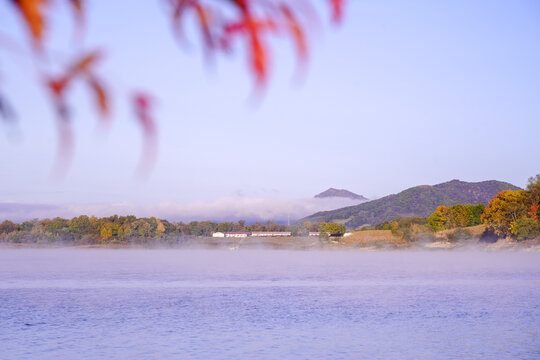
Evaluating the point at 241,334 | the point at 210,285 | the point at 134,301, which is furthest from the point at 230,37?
the point at 210,285

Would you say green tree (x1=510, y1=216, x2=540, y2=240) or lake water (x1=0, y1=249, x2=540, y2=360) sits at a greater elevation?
green tree (x1=510, y1=216, x2=540, y2=240)

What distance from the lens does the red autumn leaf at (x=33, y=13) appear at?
1.51m

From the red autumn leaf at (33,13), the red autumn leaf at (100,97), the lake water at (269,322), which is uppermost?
the red autumn leaf at (33,13)

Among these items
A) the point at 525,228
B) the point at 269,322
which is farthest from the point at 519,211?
the point at 269,322

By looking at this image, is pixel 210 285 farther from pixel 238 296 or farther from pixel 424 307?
pixel 424 307

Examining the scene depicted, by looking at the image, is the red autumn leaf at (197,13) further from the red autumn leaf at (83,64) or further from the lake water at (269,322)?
the lake water at (269,322)

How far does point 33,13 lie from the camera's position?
1512 mm

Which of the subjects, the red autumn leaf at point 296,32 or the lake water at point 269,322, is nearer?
the red autumn leaf at point 296,32

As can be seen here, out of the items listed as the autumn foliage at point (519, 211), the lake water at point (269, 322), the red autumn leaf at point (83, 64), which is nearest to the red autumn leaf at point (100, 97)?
the red autumn leaf at point (83, 64)

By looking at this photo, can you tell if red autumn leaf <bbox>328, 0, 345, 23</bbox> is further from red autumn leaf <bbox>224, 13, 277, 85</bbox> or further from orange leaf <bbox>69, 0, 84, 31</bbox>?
orange leaf <bbox>69, 0, 84, 31</bbox>

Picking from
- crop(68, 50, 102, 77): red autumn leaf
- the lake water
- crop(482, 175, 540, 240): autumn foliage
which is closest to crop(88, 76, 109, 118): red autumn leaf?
crop(68, 50, 102, 77): red autumn leaf

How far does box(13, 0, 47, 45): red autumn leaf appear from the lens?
1.51m

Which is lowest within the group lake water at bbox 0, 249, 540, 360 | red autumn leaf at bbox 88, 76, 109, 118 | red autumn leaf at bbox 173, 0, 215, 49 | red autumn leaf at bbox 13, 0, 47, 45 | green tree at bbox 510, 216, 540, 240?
lake water at bbox 0, 249, 540, 360

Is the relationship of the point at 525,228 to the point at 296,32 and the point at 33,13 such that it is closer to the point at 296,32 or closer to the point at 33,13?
the point at 296,32
